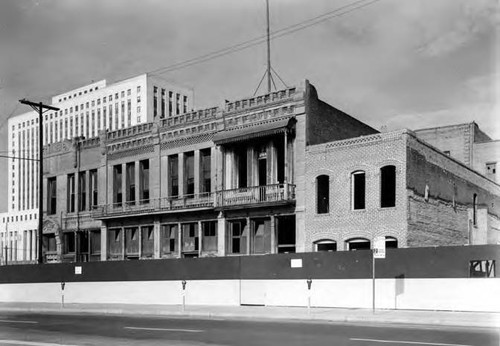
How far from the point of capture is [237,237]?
32.4 meters

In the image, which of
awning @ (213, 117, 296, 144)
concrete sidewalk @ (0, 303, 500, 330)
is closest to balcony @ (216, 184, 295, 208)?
awning @ (213, 117, 296, 144)

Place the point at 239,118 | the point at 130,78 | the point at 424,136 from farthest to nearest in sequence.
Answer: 1. the point at 424,136
2. the point at 130,78
3. the point at 239,118

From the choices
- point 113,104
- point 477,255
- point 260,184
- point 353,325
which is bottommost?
point 353,325

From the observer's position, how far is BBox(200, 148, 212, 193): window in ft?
112

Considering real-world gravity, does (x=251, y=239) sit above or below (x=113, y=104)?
below

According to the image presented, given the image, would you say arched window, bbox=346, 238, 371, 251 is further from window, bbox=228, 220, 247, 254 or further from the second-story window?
the second-story window

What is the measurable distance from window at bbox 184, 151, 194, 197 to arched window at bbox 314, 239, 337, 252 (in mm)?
8450

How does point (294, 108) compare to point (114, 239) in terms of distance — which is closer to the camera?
point (294, 108)

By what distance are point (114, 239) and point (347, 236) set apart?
16019 millimetres

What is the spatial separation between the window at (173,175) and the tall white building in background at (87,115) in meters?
2.62

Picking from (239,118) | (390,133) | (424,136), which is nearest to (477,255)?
(390,133)

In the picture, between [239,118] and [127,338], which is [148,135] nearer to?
[239,118]

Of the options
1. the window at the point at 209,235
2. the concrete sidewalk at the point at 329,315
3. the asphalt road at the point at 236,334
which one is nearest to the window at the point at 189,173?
the window at the point at 209,235

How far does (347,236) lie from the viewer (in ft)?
94.1
